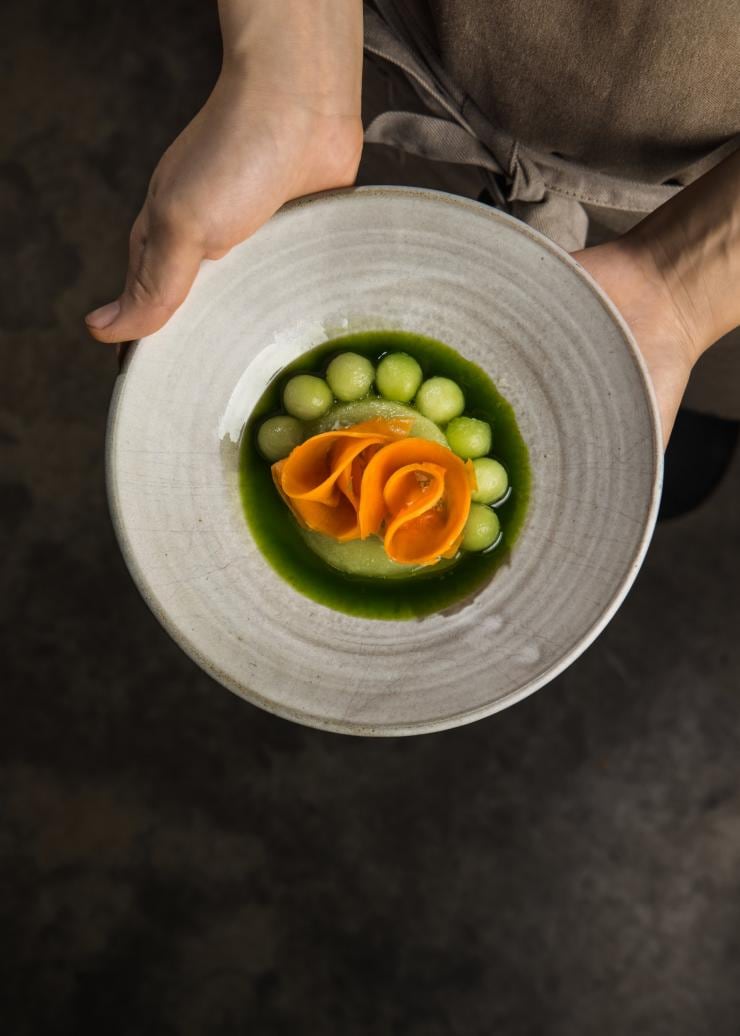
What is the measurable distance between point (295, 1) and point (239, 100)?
5.5 inches

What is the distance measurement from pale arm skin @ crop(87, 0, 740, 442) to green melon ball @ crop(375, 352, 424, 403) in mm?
246

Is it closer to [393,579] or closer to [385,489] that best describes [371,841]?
[393,579]

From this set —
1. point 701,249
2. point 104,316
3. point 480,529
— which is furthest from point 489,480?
point 104,316

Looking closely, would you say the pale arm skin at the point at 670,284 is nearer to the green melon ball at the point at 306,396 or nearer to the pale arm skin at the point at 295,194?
the pale arm skin at the point at 295,194

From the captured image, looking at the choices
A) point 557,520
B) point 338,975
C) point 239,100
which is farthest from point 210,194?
point 338,975

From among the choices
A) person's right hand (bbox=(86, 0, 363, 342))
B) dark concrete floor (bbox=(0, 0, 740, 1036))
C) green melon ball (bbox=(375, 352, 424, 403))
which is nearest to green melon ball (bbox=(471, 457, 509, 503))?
green melon ball (bbox=(375, 352, 424, 403))

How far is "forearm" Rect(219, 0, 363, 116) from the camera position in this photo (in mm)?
1037

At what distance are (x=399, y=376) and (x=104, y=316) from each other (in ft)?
1.28

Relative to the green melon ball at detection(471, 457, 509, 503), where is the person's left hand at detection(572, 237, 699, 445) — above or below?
above

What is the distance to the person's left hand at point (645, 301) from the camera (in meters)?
1.16

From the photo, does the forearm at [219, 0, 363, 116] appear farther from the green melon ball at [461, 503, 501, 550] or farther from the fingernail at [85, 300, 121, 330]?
the green melon ball at [461, 503, 501, 550]

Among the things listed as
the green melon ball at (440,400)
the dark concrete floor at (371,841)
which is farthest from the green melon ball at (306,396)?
the dark concrete floor at (371,841)

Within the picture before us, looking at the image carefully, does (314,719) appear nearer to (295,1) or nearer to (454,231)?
(454,231)

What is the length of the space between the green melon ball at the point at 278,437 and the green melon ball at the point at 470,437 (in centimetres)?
21
